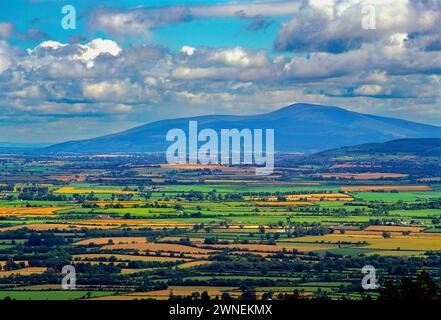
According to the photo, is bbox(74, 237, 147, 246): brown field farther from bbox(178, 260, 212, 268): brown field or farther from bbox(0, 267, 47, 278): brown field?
bbox(0, 267, 47, 278): brown field

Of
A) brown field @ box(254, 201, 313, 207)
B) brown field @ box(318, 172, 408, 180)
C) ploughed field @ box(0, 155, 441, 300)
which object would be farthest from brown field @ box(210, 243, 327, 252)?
brown field @ box(318, 172, 408, 180)

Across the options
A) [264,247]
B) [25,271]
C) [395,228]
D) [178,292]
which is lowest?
[178,292]

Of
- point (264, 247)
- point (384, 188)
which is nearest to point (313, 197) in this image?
point (384, 188)

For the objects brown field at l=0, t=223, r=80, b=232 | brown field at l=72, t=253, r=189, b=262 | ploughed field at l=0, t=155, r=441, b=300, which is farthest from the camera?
brown field at l=0, t=223, r=80, b=232

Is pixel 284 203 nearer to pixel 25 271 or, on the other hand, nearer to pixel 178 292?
pixel 25 271

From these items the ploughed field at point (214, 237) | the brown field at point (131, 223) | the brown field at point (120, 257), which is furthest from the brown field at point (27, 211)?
the brown field at point (120, 257)

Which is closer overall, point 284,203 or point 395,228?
point 395,228

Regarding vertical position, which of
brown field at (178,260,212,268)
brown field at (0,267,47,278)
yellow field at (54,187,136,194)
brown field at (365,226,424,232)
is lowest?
brown field at (0,267,47,278)

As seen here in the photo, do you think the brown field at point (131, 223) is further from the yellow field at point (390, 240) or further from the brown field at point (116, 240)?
the yellow field at point (390, 240)
